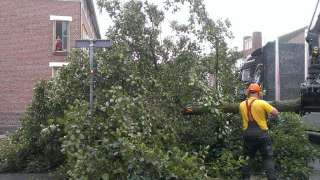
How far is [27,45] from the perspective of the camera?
32.6m

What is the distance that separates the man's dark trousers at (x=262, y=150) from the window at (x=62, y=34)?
24816 mm

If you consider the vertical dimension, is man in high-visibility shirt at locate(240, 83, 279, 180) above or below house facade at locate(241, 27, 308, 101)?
below

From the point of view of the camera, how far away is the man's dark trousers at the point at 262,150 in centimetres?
863

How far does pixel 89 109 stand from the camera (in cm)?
852

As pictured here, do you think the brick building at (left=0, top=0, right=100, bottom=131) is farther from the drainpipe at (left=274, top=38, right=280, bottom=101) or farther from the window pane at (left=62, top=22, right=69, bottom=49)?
the drainpipe at (left=274, top=38, right=280, bottom=101)

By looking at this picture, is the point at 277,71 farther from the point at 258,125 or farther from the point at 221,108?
the point at 258,125

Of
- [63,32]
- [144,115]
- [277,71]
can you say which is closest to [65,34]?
[63,32]

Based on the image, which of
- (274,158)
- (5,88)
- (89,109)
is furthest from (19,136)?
(5,88)

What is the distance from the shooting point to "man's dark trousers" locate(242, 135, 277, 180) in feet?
28.3

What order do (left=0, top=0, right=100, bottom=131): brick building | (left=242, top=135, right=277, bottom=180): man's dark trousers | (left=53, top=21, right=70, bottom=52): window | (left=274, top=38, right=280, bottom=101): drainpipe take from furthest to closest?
(left=53, top=21, right=70, bottom=52): window < (left=0, top=0, right=100, bottom=131): brick building < (left=274, top=38, right=280, bottom=101): drainpipe < (left=242, top=135, right=277, bottom=180): man's dark trousers

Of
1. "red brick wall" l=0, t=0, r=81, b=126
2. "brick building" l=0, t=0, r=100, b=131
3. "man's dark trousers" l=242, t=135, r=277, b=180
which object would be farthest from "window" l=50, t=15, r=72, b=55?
"man's dark trousers" l=242, t=135, r=277, b=180

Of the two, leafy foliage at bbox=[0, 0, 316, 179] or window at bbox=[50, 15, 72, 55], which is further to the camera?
window at bbox=[50, 15, 72, 55]

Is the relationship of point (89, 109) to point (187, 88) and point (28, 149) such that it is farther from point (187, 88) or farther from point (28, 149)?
point (28, 149)

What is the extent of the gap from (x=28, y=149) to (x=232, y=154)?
3888 mm
